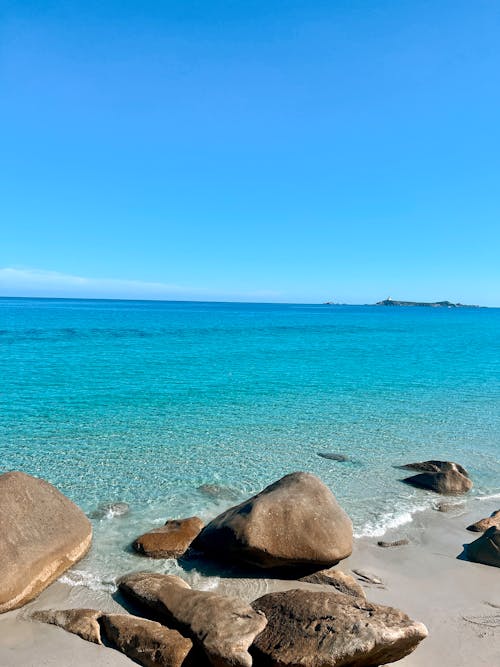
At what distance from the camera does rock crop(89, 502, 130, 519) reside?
8.76 metres

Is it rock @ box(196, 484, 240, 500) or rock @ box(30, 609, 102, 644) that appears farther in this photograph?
rock @ box(196, 484, 240, 500)

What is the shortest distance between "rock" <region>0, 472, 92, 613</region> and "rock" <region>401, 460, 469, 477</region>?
7072mm

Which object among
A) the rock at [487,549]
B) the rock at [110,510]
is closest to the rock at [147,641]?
the rock at [110,510]

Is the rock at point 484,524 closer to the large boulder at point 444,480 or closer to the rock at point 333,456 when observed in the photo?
the large boulder at point 444,480

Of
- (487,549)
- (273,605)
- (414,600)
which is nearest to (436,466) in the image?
(487,549)

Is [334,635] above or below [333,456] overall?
above

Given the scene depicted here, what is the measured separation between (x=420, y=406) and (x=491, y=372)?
37.8 ft

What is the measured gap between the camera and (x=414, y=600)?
6426 millimetres

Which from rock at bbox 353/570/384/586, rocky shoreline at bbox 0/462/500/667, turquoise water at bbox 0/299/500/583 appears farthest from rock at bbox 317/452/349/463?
rock at bbox 353/570/384/586

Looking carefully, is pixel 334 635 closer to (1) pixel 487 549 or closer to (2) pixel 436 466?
(1) pixel 487 549

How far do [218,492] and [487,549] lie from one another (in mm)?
4720

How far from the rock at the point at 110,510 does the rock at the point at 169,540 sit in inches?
39.6

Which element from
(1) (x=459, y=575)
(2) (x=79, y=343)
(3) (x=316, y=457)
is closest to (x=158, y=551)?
(1) (x=459, y=575)

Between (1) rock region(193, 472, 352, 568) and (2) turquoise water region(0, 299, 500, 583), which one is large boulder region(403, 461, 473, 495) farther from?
(1) rock region(193, 472, 352, 568)
